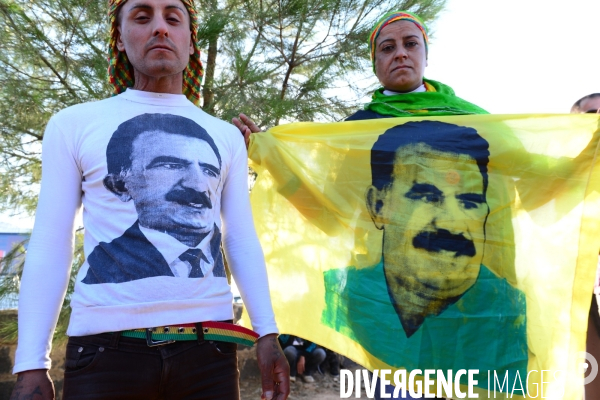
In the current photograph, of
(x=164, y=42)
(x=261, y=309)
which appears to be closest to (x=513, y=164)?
(x=261, y=309)

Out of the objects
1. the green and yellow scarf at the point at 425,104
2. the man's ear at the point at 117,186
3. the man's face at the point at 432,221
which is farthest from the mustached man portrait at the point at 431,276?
the man's ear at the point at 117,186

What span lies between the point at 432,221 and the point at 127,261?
130cm

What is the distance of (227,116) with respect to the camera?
4.48 m

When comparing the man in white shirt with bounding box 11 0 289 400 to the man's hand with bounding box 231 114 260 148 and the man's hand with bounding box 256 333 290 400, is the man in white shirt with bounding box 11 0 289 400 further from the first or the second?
the man's hand with bounding box 231 114 260 148

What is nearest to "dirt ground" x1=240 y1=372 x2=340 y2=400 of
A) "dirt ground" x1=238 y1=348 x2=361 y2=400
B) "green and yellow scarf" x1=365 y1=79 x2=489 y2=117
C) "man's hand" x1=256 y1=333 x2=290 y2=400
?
"dirt ground" x1=238 y1=348 x2=361 y2=400

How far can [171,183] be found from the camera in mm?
1608

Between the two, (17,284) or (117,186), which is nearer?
(117,186)

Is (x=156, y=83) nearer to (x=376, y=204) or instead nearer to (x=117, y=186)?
(x=117, y=186)

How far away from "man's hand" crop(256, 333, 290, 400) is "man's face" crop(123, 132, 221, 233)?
42 cm

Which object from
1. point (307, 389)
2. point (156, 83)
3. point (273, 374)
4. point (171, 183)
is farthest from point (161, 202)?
point (307, 389)

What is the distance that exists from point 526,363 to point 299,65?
3.36 m

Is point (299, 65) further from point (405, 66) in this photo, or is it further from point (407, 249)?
point (407, 249)

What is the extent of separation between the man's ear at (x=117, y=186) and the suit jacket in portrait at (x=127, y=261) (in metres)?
0.09

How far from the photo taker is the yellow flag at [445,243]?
7.41 ft
